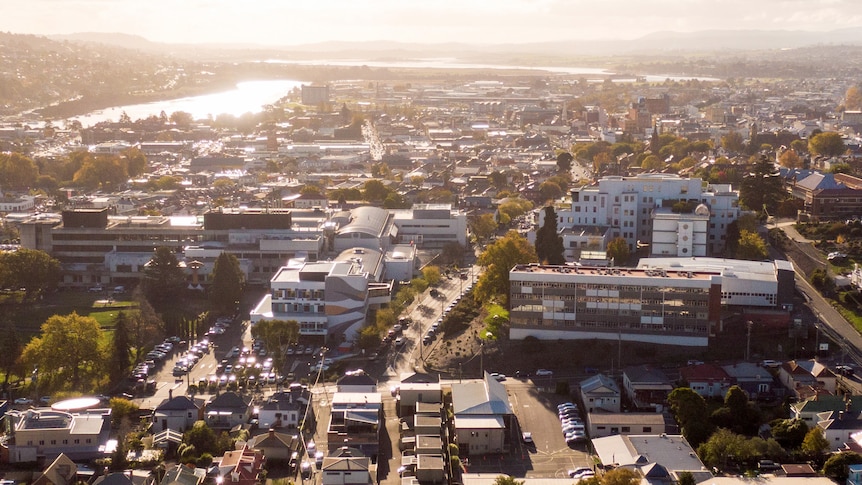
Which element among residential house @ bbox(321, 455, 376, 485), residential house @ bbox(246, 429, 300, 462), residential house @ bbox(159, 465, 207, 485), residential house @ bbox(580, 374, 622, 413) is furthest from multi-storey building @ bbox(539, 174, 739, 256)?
residential house @ bbox(159, 465, 207, 485)

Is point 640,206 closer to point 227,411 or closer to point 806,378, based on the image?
point 806,378

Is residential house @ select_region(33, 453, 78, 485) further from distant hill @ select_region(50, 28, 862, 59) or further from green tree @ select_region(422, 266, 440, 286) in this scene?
distant hill @ select_region(50, 28, 862, 59)

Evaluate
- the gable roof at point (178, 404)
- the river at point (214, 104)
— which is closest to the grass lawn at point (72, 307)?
the gable roof at point (178, 404)

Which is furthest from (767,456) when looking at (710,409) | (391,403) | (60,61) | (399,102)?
(60,61)

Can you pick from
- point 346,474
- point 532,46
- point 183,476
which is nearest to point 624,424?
point 346,474

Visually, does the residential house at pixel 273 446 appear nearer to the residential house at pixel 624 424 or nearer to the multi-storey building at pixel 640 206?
the residential house at pixel 624 424
